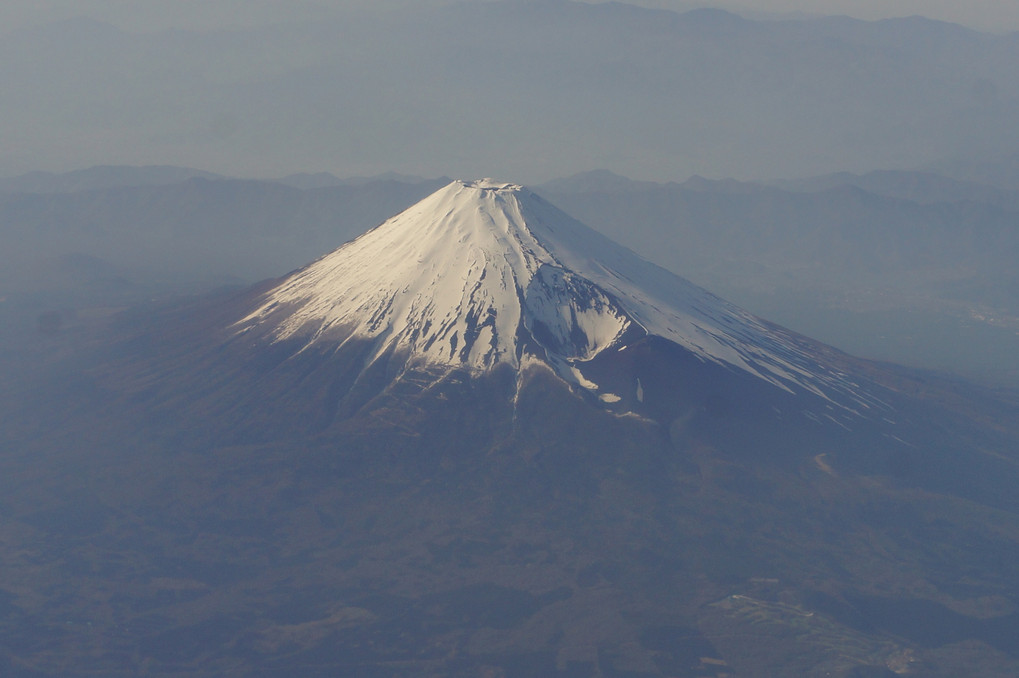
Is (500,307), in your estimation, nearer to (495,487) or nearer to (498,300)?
(498,300)

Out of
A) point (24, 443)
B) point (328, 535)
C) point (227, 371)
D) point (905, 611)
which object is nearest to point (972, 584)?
point (905, 611)

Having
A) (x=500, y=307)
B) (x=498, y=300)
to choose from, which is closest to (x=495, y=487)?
(x=500, y=307)

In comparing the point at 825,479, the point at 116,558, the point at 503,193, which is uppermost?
the point at 503,193

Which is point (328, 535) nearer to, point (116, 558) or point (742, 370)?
point (116, 558)

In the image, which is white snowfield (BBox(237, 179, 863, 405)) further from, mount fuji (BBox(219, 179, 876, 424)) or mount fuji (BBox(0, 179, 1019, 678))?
mount fuji (BBox(0, 179, 1019, 678))

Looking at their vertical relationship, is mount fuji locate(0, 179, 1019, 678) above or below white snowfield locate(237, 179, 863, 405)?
below

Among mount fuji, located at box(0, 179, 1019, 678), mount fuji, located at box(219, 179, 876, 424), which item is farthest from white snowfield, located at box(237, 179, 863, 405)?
mount fuji, located at box(0, 179, 1019, 678)

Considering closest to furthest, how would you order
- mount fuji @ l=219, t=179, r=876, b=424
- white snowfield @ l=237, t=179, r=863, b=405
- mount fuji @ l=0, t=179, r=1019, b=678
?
mount fuji @ l=0, t=179, r=1019, b=678, mount fuji @ l=219, t=179, r=876, b=424, white snowfield @ l=237, t=179, r=863, b=405

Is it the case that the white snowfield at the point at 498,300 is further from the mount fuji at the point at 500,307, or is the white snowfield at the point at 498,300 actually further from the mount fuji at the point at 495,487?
the mount fuji at the point at 495,487
